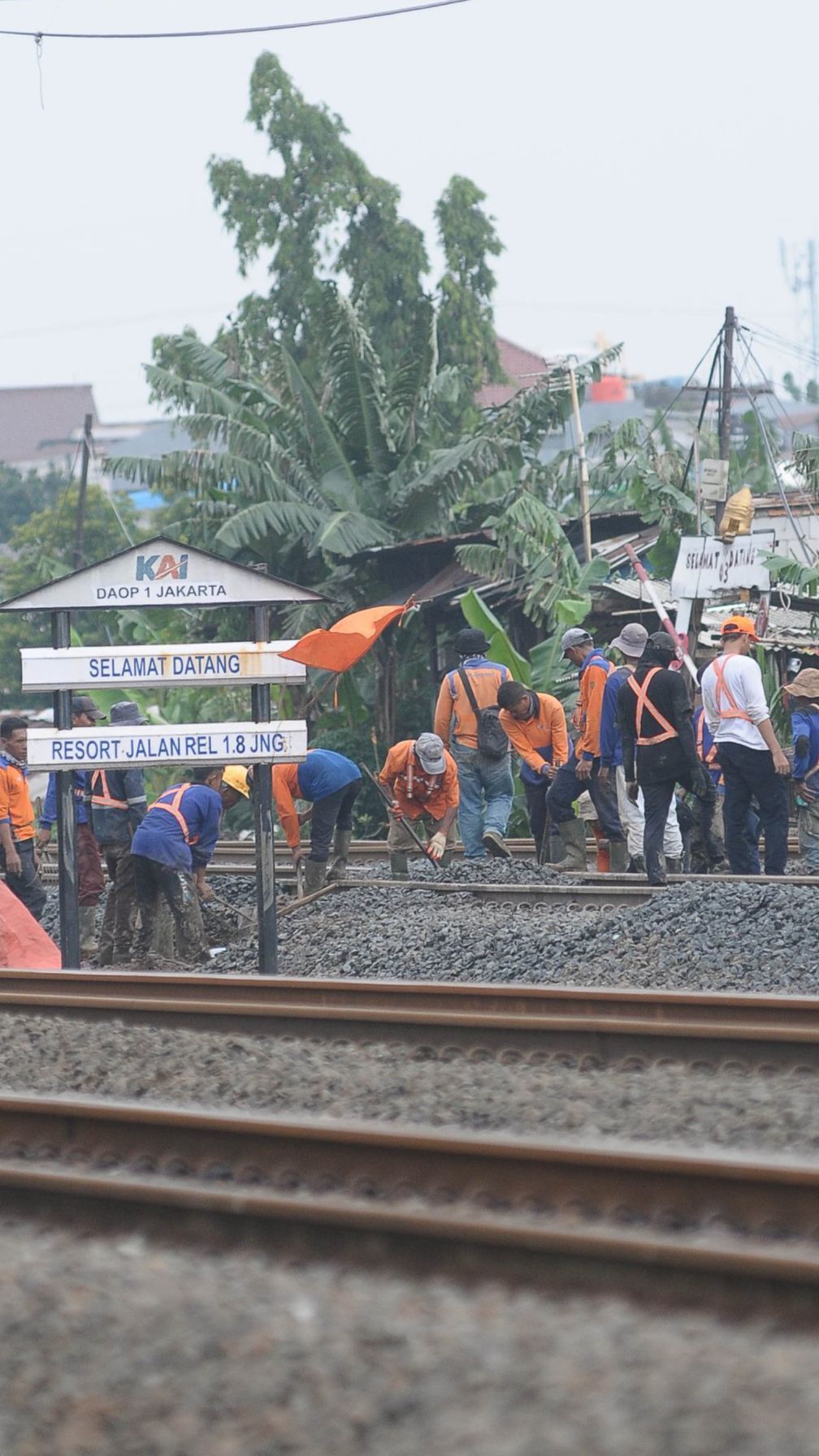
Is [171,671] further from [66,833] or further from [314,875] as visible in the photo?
[314,875]

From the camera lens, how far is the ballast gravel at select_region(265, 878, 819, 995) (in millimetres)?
9047

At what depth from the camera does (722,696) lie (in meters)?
11.7

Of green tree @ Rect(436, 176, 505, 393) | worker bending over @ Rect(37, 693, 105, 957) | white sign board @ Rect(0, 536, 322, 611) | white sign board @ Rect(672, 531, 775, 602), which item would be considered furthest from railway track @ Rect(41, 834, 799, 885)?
green tree @ Rect(436, 176, 505, 393)

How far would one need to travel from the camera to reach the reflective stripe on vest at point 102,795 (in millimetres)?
12383

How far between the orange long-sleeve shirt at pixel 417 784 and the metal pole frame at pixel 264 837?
2.25 meters

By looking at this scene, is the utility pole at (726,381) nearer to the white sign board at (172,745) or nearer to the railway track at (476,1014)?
the white sign board at (172,745)

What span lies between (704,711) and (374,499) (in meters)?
12.3

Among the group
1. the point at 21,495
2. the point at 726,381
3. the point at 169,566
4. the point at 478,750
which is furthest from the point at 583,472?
the point at 21,495

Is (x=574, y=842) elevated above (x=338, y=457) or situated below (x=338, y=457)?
below

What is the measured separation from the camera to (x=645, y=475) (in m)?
21.5

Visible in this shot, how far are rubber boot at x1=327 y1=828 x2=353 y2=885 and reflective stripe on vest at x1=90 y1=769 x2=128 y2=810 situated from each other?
5.93 ft

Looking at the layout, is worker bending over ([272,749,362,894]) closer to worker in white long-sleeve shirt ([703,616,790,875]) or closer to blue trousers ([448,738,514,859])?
blue trousers ([448,738,514,859])

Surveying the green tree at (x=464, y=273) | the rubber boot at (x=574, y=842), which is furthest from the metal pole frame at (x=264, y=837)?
the green tree at (x=464, y=273)

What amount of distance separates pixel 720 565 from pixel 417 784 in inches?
206
